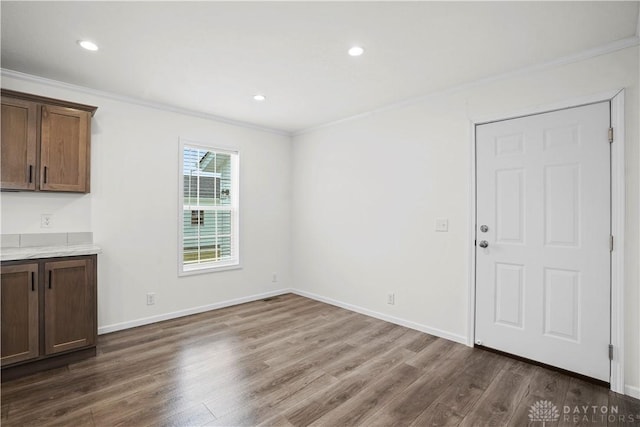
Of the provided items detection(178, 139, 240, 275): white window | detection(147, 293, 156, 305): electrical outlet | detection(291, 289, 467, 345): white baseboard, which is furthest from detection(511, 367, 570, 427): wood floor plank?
detection(147, 293, 156, 305): electrical outlet

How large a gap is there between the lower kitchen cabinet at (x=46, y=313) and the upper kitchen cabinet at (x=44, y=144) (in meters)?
0.74

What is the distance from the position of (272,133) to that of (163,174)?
5.71 feet

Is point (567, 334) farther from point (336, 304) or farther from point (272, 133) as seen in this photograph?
point (272, 133)

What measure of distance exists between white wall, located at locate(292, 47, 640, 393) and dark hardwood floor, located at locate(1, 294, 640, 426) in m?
0.50

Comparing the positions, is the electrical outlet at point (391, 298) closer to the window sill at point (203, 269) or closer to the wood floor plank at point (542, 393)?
the wood floor plank at point (542, 393)

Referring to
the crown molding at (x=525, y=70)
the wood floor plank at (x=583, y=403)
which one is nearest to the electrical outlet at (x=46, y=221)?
the crown molding at (x=525, y=70)

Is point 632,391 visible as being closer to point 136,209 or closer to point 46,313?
point 46,313

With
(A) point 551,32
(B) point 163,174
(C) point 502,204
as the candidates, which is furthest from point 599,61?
(B) point 163,174

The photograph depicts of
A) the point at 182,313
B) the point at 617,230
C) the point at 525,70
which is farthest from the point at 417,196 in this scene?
the point at 182,313

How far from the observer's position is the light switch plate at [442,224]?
10.6 ft

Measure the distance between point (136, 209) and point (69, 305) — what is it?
1211 mm

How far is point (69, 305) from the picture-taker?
2.65 meters

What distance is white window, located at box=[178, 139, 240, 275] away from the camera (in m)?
3.99

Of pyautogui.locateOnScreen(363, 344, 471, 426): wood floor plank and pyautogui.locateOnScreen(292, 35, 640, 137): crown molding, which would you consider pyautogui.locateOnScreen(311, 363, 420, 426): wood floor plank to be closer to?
pyautogui.locateOnScreen(363, 344, 471, 426): wood floor plank
